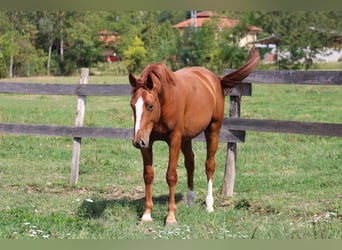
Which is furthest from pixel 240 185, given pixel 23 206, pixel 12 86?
pixel 12 86

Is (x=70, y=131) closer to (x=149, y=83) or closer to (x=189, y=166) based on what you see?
(x=189, y=166)

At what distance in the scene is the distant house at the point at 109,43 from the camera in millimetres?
54844

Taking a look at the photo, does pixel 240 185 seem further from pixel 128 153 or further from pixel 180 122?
pixel 128 153

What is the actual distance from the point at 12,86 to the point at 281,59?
40.8 meters

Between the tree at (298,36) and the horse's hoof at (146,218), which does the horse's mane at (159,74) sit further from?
the tree at (298,36)

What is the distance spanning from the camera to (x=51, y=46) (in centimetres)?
4703

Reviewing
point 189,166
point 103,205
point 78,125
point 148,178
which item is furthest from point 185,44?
point 148,178

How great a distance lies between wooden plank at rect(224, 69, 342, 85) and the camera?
19.7ft

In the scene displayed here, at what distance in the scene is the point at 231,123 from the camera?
694cm

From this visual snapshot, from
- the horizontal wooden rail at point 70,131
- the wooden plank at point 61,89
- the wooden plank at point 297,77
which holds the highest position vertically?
the wooden plank at point 297,77

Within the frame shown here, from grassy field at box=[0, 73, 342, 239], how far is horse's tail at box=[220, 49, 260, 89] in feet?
4.60

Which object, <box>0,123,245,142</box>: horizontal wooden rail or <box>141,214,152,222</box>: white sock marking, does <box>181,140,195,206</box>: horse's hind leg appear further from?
<box>0,123,245,142</box>: horizontal wooden rail

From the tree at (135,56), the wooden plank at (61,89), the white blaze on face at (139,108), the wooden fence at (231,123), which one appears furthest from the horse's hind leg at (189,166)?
the tree at (135,56)

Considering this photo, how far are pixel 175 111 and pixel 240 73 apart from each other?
143 centimetres
